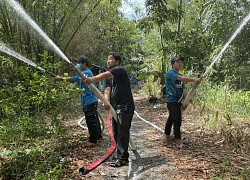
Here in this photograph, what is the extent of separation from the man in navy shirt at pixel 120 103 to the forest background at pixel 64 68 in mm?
774

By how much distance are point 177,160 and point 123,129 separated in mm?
978

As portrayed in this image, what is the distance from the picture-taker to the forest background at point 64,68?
4594mm

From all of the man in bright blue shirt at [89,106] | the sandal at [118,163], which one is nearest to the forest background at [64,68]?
the man in bright blue shirt at [89,106]

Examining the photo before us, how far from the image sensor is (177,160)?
14.4 feet

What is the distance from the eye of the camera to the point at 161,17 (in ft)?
36.7

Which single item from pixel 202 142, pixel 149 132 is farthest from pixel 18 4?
pixel 202 142

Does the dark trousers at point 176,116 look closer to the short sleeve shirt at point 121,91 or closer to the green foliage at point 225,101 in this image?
the short sleeve shirt at point 121,91

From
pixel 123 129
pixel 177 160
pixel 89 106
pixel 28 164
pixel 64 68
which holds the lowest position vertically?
pixel 177 160

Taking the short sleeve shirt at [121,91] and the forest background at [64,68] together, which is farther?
the forest background at [64,68]

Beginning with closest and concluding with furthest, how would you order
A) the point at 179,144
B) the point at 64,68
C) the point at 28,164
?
the point at 28,164 < the point at 179,144 < the point at 64,68

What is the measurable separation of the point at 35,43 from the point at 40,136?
17.3ft

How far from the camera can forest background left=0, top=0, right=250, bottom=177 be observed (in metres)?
4.59

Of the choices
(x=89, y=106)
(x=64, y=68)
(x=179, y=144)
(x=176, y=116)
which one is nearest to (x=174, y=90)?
(x=176, y=116)

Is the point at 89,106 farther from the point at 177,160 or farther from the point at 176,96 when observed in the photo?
the point at 177,160
